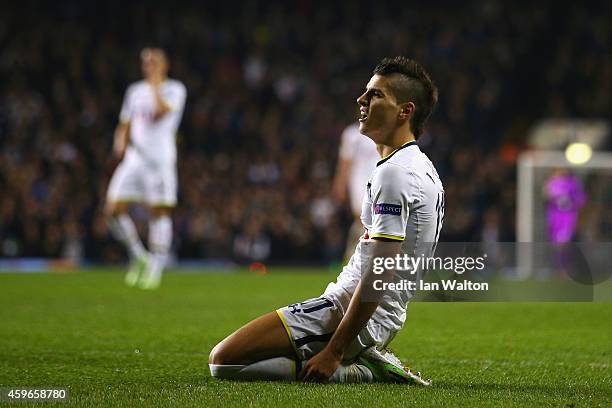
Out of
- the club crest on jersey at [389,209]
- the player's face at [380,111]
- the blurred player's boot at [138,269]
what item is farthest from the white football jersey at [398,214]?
the blurred player's boot at [138,269]

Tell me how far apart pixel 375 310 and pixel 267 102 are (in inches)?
734

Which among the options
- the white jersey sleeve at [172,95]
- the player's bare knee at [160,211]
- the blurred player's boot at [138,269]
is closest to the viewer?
the white jersey sleeve at [172,95]

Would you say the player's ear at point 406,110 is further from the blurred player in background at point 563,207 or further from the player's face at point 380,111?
the blurred player in background at point 563,207

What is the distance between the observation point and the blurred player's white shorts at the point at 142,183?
1170cm

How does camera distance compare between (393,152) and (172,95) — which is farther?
(172,95)

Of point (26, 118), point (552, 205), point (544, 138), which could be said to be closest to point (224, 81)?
point (26, 118)

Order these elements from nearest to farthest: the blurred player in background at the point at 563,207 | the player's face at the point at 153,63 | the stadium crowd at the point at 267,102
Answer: the player's face at the point at 153,63, the blurred player in background at the point at 563,207, the stadium crowd at the point at 267,102

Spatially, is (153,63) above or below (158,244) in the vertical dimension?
above

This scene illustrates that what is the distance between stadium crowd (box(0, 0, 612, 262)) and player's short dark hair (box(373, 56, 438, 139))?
14.8 meters

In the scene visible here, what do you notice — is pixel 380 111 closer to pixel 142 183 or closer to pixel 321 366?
pixel 321 366

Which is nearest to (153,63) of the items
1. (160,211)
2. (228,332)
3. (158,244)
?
(160,211)

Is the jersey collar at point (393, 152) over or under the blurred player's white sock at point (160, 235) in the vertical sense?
over

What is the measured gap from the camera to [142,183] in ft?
38.8

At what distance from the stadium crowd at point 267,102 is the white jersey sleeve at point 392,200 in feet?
49.2
